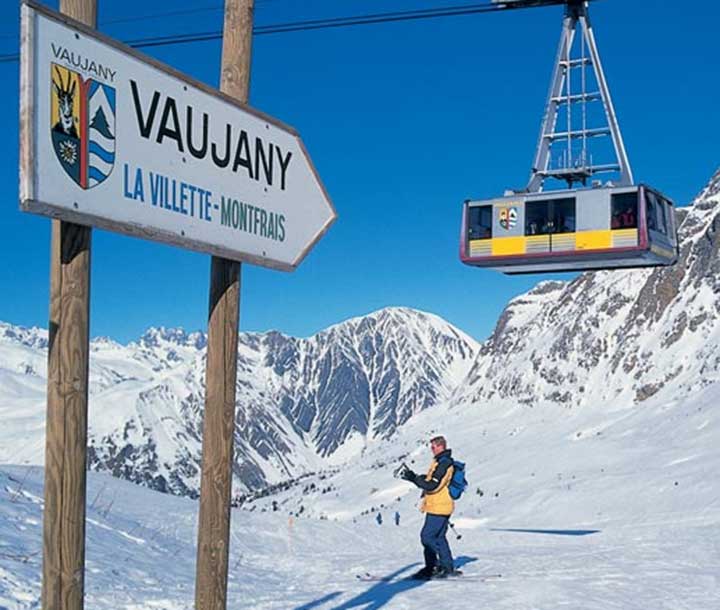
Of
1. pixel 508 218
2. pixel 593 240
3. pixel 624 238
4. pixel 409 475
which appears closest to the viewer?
pixel 409 475

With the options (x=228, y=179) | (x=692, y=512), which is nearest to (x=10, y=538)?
(x=228, y=179)

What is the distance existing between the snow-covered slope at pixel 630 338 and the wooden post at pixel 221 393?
76.7 m

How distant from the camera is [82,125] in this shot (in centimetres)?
439

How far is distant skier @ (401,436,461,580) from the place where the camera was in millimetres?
13320

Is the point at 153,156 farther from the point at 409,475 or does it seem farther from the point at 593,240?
the point at 593,240

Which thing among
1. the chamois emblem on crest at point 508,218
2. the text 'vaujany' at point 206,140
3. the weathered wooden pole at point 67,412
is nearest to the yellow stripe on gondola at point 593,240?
the chamois emblem on crest at point 508,218

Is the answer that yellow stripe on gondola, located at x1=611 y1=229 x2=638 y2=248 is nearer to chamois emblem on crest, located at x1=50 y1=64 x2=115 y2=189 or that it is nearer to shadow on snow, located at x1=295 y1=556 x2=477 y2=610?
shadow on snow, located at x1=295 y1=556 x2=477 y2=610

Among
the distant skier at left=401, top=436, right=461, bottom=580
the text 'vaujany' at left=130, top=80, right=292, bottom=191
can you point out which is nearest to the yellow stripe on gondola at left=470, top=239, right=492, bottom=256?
the distant skier at left=401, top=436, right=461, bottom=580

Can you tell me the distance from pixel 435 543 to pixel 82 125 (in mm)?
10149

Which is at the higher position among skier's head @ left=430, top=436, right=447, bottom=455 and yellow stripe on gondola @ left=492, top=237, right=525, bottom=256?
yellow stripe on gondola @ left=492, top=237, right=525, bottom=256

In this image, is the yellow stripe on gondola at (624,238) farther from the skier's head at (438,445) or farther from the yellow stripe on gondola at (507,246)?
the skier's head at (438,445)

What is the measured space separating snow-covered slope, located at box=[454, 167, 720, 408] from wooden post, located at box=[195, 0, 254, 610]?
252ft

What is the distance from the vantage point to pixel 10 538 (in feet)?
38.9

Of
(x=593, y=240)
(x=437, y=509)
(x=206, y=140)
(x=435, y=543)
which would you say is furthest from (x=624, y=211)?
(x=206, y=140)
